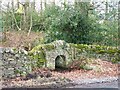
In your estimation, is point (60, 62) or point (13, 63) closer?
point (13, 63)

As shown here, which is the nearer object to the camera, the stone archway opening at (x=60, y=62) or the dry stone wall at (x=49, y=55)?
the dry stone wall at (x=49, y=55)

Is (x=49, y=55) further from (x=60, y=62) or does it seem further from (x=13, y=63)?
(x=13, y=63)

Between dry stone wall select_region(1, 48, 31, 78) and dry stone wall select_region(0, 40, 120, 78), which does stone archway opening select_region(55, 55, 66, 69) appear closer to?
dry stone wall select_region(0, 40, 120, 78)

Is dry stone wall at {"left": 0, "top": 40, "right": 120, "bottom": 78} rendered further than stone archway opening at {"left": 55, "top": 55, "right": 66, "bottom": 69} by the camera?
No

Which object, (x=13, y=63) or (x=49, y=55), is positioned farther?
(x=49, y=55)

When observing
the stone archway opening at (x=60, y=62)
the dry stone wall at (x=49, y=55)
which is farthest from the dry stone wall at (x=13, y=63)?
the stone archway opening at (x=60, y=62)

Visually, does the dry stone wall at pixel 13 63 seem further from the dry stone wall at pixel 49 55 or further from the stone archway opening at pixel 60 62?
the stone archway opening at pixel 60 62

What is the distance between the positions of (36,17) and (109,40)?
1533mm

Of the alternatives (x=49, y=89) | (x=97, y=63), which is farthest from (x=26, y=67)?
(x=97, y=63)

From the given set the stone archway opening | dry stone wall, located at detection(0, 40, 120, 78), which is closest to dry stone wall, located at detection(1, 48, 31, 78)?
dry stone wall, located at detection(0, 40, 120, 78)

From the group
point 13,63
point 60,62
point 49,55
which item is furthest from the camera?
point 60,62

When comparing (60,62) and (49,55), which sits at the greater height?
(49,55)

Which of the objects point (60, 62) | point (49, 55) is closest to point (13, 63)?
point (49, 55)

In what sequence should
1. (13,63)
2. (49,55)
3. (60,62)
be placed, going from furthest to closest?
(60,62), (49,55), (13,63)
